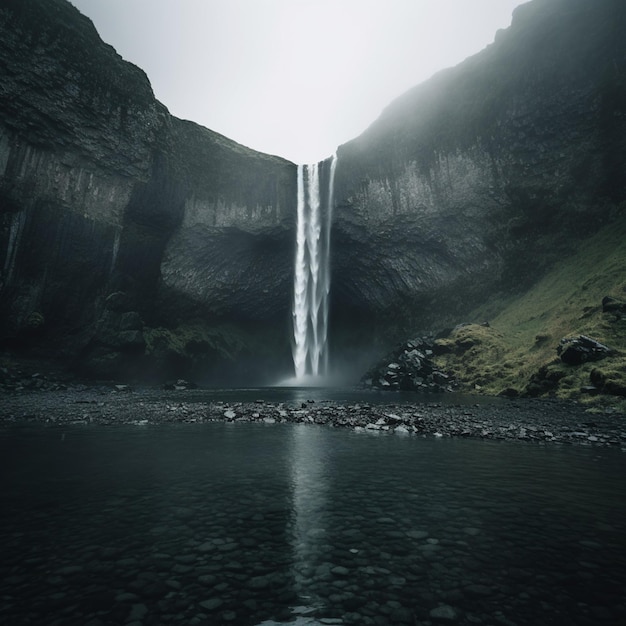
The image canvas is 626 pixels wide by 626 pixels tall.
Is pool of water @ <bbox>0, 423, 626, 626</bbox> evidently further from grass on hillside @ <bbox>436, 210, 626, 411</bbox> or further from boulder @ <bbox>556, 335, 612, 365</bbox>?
boulder @ <bbox>556, 335, 612, 365</bbox>

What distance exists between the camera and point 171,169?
44.3m

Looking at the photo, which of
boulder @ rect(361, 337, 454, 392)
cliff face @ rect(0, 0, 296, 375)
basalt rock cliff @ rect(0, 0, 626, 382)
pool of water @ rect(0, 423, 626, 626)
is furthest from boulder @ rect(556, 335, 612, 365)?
cliff face @ rect(0, 0, 296, 375)

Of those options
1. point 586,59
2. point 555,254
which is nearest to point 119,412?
point 555,254

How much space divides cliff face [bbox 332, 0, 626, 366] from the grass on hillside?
3.98 m

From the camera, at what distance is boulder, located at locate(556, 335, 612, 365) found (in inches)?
731

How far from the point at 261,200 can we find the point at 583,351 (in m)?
42.4

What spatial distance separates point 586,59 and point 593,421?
47.7 m

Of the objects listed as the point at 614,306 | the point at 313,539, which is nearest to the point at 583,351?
the point at 614,306

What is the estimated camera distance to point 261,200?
50344 mm

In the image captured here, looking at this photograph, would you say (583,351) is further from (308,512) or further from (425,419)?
(308,512)

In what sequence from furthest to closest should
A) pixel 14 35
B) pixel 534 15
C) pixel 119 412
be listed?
1. pixel 534 15
2. pixel 14 35
3. pixel 119 412

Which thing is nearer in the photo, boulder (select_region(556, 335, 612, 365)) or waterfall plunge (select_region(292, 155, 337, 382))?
boulder (select_region(556, 335, 612, 365))

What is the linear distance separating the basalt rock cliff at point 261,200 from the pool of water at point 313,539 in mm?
34138

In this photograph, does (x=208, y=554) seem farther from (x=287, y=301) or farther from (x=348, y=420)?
(x=287, y=301)
